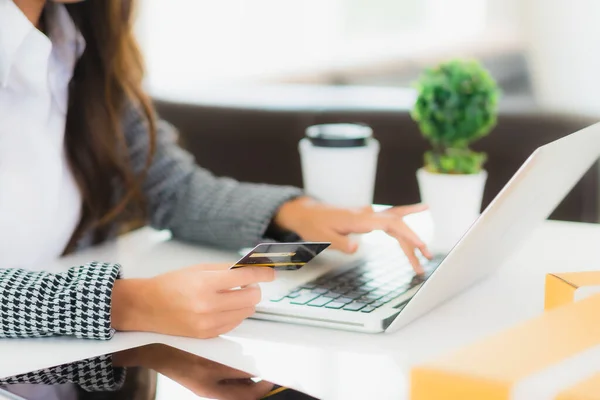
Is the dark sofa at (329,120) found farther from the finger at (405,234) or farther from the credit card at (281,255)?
the credit card at (281,255)

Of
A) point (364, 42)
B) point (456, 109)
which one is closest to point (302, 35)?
point (364, 42)

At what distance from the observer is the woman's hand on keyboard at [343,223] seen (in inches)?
40.7

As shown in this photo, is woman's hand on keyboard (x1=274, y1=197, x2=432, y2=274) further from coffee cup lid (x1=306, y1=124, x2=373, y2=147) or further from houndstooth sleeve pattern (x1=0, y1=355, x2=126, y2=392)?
houndstooth sleeve pattern (x1=0, y1=355, x2=126, y2=392)

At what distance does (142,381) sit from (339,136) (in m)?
0.59

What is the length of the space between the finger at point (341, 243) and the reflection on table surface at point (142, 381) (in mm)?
361

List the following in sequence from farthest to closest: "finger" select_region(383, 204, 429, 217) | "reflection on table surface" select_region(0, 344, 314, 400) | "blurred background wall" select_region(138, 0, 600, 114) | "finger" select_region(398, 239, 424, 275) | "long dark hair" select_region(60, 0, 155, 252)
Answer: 1. "blurred background wall" select_region(138, 0, 600, 114)
2. "long dark hair" select_region(60, 0, 155, 252)
3. "finger" select_region(383, 204, 429, 217)
4. "finger" select_region(398, 239, 424, 275)
5. "reflection on table surface" select_region(0, 344, 314, 400)

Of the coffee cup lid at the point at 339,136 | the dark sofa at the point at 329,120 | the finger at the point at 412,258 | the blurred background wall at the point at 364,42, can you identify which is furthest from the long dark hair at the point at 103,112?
the blurred background wall at the point at 364,42

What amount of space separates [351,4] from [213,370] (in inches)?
161

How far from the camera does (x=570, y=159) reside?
0.91m

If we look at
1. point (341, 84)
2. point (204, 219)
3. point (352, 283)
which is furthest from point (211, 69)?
point (352, 283)

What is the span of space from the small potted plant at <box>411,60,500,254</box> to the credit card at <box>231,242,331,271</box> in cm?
38

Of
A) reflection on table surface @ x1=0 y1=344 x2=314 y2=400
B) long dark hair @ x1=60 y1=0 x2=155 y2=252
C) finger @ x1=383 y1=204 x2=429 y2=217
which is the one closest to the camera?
reflection on table surface @ x1=0 y1=344 x2=314 y2=400

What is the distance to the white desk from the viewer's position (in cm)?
71

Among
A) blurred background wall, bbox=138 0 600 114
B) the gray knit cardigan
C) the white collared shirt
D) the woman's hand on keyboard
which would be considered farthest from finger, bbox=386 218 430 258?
blurred background wall, bbox=138 0 600 114
